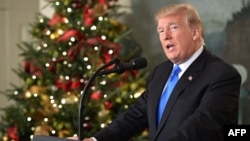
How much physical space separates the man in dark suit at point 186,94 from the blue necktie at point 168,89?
2 cm

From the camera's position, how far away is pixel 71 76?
3.77 metres

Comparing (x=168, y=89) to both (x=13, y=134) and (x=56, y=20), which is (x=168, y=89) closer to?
(x=56, y=20)

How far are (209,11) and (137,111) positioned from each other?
151 cm

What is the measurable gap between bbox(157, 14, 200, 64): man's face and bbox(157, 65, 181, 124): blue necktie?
0.09m

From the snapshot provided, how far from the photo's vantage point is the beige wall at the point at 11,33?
5695 mm

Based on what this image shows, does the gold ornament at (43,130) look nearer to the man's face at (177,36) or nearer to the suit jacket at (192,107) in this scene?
the suit jacket at (192,107)

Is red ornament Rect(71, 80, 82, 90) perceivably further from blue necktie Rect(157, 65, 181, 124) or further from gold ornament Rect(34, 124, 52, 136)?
blue necktie Rect(157, 65, 181, 124)

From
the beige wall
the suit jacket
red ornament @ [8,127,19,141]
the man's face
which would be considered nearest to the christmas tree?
red ornament @ [8,127,19,141]

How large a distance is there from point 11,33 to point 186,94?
3.87m

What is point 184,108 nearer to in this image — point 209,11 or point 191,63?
point 191,63

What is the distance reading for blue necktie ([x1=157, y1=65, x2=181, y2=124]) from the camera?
7.72 ft

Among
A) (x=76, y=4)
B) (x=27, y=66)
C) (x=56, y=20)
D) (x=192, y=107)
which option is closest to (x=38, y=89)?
(x=27, y=66)

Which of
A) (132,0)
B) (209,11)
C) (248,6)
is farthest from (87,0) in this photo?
(248,6)

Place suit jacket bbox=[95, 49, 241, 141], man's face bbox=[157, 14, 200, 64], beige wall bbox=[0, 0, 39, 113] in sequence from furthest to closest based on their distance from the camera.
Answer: beige wall bbox=[0, 0, 39, 113], man's face bbox=[157, 14, 200, 64], suit jacket bbox=[95, 49, 241, 141]
